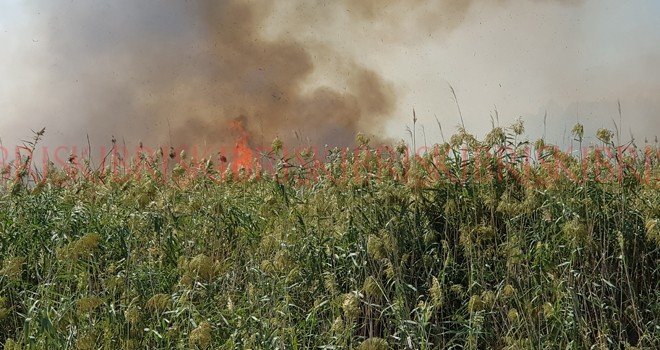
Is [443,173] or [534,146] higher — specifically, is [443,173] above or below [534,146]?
below

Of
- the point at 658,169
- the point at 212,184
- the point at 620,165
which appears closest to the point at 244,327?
the point at 620,165

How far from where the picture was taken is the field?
423 cm

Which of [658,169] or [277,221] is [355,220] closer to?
[277,221]

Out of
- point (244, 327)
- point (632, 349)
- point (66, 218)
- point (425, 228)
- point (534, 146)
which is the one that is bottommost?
point (632, 349)

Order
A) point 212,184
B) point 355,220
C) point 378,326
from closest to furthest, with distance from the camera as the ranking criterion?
point 378,326 < point 355,220 < point 212,184

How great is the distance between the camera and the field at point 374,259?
423 centimetres

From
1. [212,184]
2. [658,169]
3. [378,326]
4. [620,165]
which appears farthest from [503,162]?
[212,184]

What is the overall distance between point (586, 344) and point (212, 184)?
4251 mm

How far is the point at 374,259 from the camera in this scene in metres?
4.71

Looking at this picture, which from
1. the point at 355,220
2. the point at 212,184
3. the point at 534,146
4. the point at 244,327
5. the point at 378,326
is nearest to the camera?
the point at 244,327

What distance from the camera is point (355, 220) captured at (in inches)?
199

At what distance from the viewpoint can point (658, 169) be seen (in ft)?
22.7

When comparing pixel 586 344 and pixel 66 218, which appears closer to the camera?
pixel 586 344

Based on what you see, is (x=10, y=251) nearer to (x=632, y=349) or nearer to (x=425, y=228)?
(x=425, y=228)
